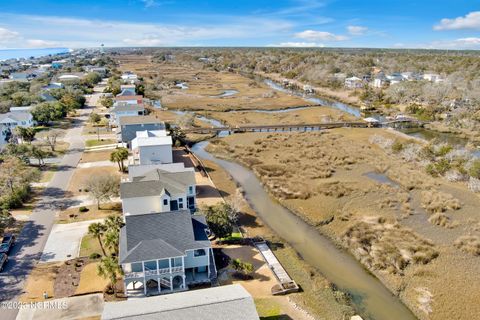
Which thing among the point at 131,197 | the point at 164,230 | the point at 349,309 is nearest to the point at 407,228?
the point at 349,309

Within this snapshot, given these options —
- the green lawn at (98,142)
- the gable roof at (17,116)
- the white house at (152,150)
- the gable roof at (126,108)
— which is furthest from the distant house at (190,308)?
the gable roof at (17,116)

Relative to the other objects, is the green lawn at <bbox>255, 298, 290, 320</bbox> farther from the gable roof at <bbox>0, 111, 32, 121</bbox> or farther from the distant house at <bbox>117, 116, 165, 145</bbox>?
the gable roof at <bbox>0, 111, 32, 121</bbox>

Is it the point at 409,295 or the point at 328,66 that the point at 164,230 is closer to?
the point at 409,295

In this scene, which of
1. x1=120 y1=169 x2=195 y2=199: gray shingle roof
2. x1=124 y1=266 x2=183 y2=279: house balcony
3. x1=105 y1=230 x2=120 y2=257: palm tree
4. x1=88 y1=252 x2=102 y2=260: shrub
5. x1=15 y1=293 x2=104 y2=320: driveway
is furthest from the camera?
x1=120 y1=169 x2=195 y2=199: gray shingle roof

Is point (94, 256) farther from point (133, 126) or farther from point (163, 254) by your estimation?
point (133, 126)

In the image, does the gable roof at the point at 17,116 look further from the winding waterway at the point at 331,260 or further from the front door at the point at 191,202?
the front door at the point at 191,202

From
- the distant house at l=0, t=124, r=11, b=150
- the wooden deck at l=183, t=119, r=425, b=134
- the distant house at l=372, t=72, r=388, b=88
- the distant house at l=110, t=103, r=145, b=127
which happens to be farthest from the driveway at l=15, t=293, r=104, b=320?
the distant house at l=372, t=72, r=388, b=88
